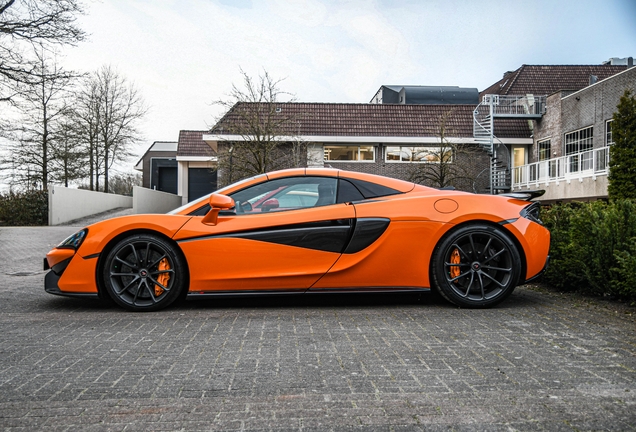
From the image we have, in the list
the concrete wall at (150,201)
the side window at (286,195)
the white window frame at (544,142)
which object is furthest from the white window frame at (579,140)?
the side window at (286,195)

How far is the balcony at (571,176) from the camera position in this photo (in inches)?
809

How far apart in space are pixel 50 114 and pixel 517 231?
31387 millimetres

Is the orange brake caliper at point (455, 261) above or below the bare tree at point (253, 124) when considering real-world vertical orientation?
below

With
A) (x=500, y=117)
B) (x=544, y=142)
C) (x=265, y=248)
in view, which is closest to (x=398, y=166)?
(x=500, y=117)

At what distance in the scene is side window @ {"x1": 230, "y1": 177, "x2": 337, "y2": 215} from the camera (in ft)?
16.0

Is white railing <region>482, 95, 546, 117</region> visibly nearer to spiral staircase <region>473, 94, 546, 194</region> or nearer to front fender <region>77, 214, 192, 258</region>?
spiral staircase <region>473, 94, 546, 194</region>

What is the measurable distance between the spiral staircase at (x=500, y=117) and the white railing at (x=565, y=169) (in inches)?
36.2

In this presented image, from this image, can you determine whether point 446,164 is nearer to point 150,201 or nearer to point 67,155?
point 150,201

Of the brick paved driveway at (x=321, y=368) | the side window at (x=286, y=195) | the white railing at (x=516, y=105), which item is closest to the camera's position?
the brick paved driveway at (x=321, y=368)

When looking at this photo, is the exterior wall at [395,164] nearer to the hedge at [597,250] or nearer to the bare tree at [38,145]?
the bare tree at [38,145]

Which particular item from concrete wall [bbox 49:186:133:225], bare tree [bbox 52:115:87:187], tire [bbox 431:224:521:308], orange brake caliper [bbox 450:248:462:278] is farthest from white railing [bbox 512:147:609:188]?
bare tree [bbox 52:115:87:187]

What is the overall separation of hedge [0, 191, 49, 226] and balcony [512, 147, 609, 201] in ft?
79.1

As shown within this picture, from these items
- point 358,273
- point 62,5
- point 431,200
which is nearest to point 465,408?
point 358,273

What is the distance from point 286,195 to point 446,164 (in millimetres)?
21656
